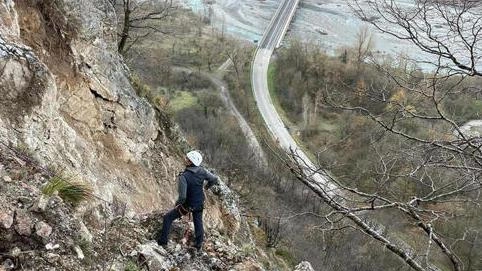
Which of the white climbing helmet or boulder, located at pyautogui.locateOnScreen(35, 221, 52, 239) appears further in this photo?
the white climbing helmet

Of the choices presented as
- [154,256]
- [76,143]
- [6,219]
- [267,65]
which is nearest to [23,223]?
[6,219]

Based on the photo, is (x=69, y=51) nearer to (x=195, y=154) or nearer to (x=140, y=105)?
(x=140, y=105)

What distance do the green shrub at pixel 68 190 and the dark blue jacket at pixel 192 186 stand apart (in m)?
1.28

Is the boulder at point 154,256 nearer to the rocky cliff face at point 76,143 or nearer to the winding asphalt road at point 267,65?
the rocky cliff face at point 76,143

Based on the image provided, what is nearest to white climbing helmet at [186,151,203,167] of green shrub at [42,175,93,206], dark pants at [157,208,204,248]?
dark pants at [157,208,204,248]

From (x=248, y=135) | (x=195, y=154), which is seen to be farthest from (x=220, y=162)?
(x=195, y=154)

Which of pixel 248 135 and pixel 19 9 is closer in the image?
pixel 19 9

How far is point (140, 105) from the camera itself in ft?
44.7

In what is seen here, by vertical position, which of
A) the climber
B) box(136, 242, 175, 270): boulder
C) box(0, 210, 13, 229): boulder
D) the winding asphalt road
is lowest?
the winding asphalt road

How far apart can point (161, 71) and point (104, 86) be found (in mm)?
38929

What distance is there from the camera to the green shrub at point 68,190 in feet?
22.5

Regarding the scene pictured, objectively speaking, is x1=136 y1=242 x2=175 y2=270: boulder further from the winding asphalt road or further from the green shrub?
the winding asphalt road

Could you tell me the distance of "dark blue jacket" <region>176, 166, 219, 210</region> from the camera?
7766 millimetres

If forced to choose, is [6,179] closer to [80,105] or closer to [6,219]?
[6,219]
